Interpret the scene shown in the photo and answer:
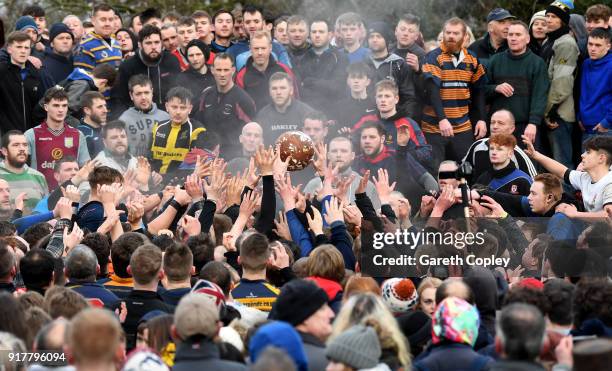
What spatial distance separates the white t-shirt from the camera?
11.2m

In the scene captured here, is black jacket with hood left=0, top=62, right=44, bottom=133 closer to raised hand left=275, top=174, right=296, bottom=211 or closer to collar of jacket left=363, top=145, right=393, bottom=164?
collar of jacket left=363, top=145, right=393, bottom=164

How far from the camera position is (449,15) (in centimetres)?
1914

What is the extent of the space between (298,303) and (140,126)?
7.41 m

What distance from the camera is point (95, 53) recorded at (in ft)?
51.1

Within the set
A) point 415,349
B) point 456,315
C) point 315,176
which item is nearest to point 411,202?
point 315,176

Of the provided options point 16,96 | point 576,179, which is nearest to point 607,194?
point 576,179

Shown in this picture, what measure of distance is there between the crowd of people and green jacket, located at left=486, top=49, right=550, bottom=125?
24 millimetres

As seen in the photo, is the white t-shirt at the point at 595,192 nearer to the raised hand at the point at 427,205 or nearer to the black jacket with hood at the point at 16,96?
the raised hand at the point at 427,205

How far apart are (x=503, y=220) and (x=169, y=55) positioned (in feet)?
18.5

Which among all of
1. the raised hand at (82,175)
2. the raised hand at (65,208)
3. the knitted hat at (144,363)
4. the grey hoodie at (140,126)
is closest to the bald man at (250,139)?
the grey hoodie at (140,126)

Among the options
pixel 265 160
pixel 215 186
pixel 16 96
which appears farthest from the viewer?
pixel 16 96

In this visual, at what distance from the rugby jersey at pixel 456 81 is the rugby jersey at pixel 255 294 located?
6.04 metres

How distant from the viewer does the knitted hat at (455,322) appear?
6992 millimetres

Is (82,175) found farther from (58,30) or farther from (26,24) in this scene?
(26,24)
